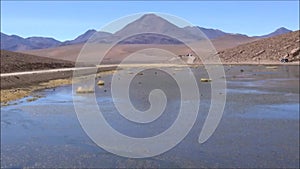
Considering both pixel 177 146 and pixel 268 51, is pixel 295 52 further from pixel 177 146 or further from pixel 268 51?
pixel 177 146

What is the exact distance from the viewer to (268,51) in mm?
103750

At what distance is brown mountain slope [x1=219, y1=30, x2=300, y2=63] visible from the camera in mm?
95975

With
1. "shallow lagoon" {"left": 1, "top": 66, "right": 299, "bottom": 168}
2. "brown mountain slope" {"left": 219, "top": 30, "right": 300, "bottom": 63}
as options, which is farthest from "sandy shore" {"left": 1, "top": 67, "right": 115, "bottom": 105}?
"brown mountain slope" {"left": 219, "top": 30, "right": 300, "bottom": 63}

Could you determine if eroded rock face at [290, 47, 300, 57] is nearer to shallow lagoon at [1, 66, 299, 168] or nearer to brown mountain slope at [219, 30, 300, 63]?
brown mountain slope at [219, 30, 300, 63]

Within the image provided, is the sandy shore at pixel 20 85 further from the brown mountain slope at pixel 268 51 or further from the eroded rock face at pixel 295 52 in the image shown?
the brown mountain slope at pixel 268 51

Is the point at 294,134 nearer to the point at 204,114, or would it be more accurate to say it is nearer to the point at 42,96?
the point at 204,114

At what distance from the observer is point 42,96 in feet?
114

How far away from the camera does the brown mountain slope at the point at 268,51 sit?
96.0m

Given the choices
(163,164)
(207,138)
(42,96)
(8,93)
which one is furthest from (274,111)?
(8,93)

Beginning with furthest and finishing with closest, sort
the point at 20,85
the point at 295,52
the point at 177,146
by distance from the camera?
1. the point at 295,52
2. the point at 20,85
3. the point at 177,146

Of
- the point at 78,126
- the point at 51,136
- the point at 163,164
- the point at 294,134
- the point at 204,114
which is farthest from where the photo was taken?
the point at 204,114

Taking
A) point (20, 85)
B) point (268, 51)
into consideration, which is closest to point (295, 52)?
point (268, 51)

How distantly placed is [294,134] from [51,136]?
1102 centimetres

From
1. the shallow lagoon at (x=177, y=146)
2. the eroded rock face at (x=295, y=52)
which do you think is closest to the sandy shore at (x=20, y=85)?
the shallow lagoon at (x=177, y=146)
